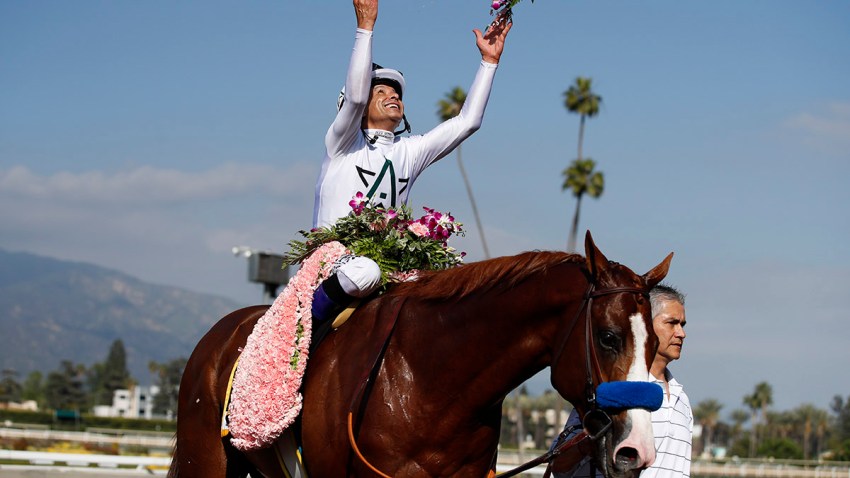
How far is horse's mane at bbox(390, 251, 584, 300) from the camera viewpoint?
5000mm

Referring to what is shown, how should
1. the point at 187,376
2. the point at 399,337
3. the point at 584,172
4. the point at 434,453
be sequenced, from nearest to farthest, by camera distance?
the point at 434,453 → the point at 399,337 → the point at 187,376 → the point at 584,172

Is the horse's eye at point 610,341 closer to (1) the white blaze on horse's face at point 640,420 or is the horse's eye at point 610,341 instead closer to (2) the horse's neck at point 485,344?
(1) the white blaze on horse's face at point 640,420

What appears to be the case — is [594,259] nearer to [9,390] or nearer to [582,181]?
[582,181]

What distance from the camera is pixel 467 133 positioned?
647cm

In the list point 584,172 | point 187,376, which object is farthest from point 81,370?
point 187,376

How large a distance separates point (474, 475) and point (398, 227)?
1.52m

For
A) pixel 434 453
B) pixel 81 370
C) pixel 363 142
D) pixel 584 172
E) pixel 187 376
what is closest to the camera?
pixel 434 453

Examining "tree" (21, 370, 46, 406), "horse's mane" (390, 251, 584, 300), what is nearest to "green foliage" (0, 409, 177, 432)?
"horse's mane" (390, 251, 584, 300)

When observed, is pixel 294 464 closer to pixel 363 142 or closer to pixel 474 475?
pixel 474 475

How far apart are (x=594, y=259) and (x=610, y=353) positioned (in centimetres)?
45

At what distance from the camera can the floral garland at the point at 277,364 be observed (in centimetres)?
548

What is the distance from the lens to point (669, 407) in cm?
604

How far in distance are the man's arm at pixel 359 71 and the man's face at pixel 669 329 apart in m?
2.17

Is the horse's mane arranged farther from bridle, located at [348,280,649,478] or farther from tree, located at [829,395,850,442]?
tree, located at [829,395,850,442]
